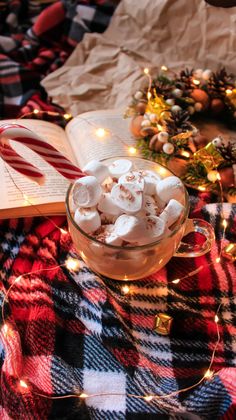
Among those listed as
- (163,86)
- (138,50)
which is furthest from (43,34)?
(163,86)

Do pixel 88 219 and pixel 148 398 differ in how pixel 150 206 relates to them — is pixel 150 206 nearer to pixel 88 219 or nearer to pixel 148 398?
pixel 88 219

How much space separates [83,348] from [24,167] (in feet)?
0.95

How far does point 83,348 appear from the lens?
24.7 inches

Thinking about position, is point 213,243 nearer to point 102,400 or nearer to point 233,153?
point 233,153

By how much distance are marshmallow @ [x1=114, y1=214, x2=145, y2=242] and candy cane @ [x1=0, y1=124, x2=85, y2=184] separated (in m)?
0.12

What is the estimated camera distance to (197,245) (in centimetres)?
70

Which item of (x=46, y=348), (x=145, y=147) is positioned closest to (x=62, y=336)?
(x=46, y=348)

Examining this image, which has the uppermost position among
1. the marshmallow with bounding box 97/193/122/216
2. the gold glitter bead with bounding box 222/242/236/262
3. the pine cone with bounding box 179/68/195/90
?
the pine cone with bounding box 179/68/195/90

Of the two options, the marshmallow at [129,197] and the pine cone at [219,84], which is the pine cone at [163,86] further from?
the marshmallow at [129,197]

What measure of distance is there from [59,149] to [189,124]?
274 mm

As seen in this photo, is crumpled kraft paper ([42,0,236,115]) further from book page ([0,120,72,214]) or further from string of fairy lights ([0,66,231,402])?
string of fairy lights ([0,66,231,402])

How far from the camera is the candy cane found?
23.0 inches

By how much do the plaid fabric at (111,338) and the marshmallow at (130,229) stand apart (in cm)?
15

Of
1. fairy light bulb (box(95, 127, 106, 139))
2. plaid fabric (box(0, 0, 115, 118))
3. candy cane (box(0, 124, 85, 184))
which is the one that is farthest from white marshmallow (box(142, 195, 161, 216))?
plaid fabric (box(0, 0, 115, 118))
